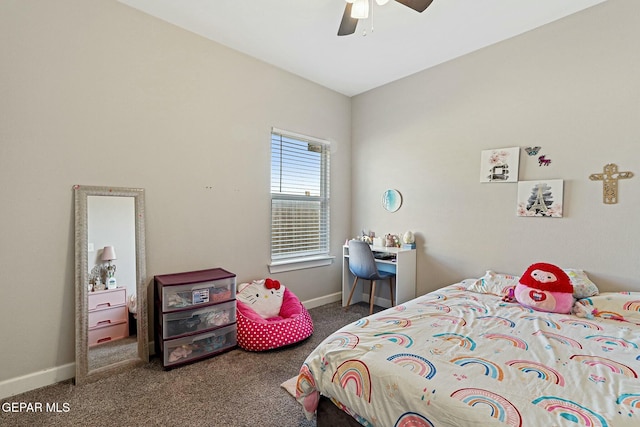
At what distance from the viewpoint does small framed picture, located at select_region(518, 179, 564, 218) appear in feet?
7.89

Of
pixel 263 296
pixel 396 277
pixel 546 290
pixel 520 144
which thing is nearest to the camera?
pixel 546 290

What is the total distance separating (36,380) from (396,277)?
2.96 metres

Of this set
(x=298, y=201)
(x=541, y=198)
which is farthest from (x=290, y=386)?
(x=541, y=198)

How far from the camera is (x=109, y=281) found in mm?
2197

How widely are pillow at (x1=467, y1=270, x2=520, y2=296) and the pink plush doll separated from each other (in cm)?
20

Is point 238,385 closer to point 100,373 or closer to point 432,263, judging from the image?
point 100,373

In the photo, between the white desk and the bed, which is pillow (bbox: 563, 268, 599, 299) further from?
the white desk

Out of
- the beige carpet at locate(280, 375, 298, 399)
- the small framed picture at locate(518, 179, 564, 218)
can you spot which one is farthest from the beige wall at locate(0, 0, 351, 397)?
the small framed picture at locate(518, 179, 564, 218)

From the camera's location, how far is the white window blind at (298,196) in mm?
3281

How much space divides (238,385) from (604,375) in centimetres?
195

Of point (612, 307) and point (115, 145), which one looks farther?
point (115, 145)

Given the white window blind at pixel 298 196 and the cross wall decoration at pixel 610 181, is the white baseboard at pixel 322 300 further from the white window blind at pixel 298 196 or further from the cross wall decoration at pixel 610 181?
the cross wall decoration at pixel 610 181

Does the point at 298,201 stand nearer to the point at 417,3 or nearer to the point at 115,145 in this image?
the point at 115,145

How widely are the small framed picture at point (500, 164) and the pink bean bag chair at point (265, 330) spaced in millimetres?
2193
